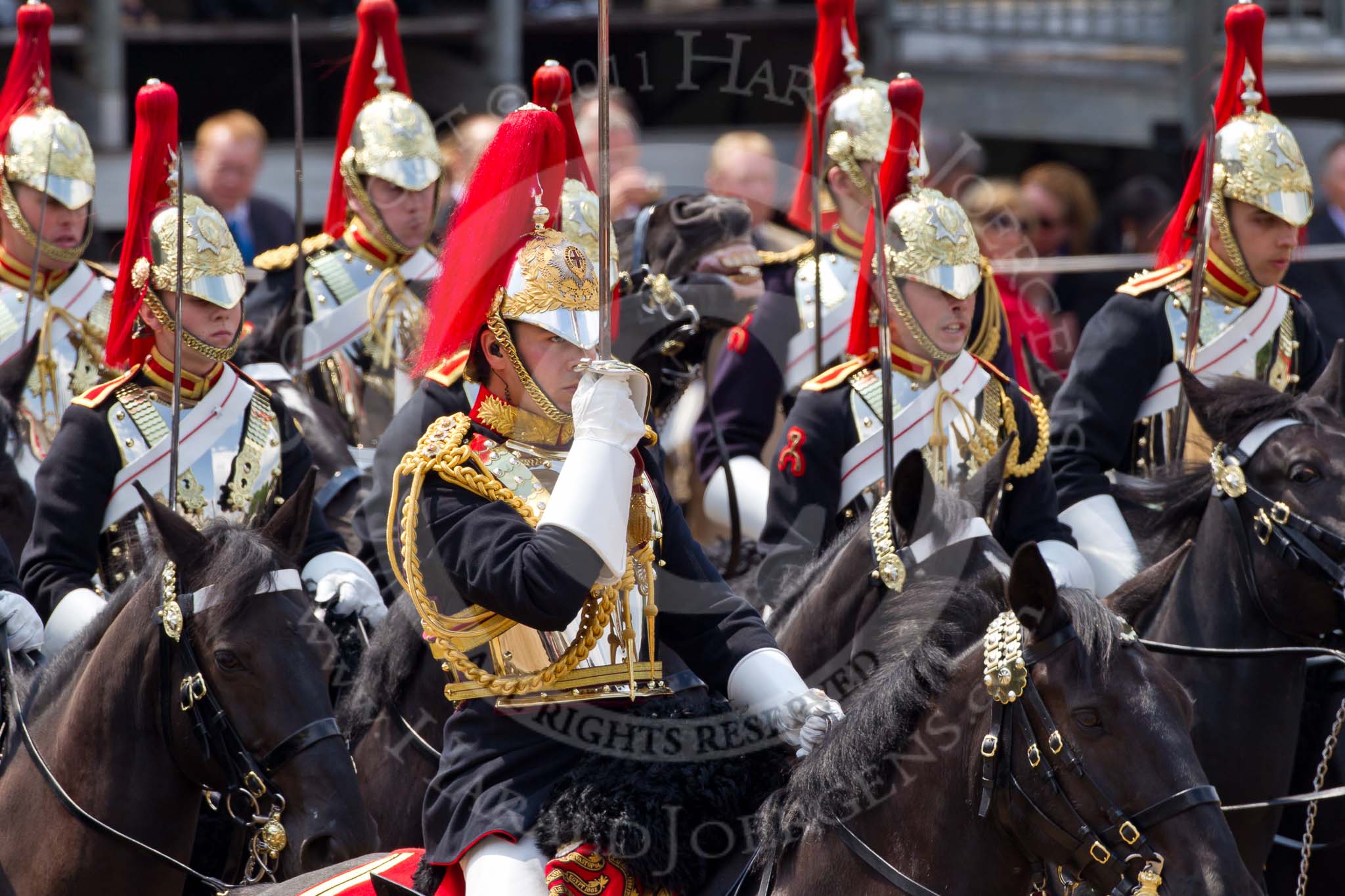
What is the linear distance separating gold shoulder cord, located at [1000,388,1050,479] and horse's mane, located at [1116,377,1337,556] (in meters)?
0.30

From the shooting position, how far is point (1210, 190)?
6.20 m

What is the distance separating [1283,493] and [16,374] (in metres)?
3.79

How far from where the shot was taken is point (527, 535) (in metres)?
3.42

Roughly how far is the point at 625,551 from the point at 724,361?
3.59 meters

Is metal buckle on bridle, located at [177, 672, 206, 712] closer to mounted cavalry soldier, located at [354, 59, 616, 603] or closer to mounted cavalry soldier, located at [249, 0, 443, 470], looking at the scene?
mounted cavalry soldier, located at [354, 59, 616, 603]

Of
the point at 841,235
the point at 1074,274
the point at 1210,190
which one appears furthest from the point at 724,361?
the point at 1074,274

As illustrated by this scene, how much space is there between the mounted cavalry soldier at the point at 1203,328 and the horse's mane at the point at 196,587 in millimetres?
2703

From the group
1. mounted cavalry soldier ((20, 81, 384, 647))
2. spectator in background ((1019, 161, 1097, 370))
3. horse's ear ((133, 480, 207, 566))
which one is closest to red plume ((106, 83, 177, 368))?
mounted cavalry soldier ((20, 81, 384, 647))

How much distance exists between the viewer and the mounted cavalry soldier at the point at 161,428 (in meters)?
5.26

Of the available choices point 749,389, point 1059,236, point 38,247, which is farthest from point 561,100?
point 1059,236

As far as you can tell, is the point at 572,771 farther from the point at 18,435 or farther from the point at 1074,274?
the point at 1074,274

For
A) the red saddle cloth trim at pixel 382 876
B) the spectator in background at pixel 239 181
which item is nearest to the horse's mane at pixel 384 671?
the red saddle cloth trim at pixel 382 876

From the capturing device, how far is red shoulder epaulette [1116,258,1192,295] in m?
6.37

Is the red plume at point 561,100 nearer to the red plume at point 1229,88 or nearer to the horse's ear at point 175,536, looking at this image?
the horse's ear at point 175,536
